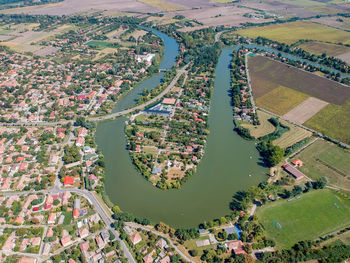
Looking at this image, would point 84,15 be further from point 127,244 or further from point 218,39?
point 127,244

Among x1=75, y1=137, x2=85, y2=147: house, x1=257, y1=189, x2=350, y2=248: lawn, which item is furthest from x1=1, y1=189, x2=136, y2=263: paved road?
x1=257, y1=189, x2=350, y2=248: lawn

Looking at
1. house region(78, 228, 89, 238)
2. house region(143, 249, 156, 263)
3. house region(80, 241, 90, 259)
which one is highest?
house region(78, 228, 89, 238)

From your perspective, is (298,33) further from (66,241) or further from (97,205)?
(66,241)

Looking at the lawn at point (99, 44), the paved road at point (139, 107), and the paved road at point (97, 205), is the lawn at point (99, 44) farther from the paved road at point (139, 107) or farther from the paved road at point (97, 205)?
the paved road at point (97, 205)

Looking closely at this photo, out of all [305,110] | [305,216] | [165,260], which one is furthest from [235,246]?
[305,110]

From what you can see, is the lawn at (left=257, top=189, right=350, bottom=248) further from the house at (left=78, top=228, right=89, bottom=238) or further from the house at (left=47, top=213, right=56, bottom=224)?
the house at (left=47, top=213, right=56, bottom=224)

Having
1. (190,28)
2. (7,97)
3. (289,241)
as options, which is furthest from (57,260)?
(190,28)

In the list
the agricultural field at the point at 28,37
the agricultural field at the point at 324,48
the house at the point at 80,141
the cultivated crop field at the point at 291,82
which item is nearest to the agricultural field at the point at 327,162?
the cultivated crop field at the point at 291,82
